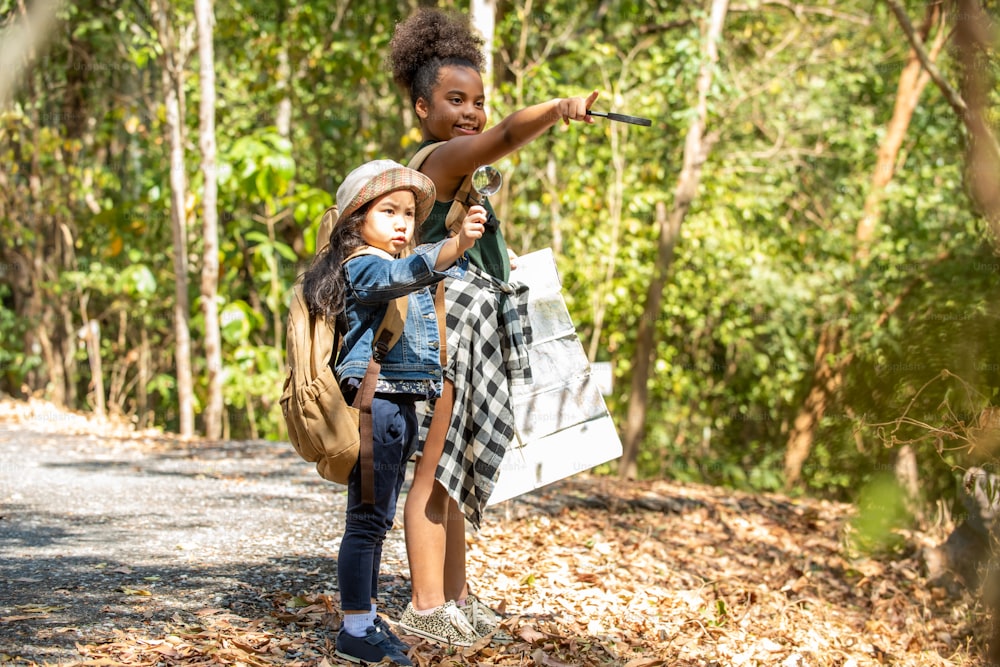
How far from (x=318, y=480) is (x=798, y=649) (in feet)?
10.3

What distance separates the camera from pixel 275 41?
10297mm

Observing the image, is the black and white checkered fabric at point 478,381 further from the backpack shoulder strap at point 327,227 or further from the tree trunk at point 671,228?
the tree trunk at point 671,228

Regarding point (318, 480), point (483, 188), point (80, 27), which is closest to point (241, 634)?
point (483, 188)

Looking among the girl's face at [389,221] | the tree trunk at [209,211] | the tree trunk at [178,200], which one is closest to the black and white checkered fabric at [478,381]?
the girl's face at [389,221]

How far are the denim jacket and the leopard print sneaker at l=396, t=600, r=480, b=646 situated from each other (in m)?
0.75

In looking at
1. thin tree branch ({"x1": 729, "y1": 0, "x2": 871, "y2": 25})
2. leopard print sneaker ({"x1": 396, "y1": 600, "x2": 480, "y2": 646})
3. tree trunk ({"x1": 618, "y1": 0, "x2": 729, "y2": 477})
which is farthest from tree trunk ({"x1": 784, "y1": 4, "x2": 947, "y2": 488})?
leopard print sneaker ({"x1": 396, "y1": 600, "x2": 480, "y2": 646})

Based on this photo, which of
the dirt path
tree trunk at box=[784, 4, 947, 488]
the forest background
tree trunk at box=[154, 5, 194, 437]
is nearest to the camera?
the dirt path

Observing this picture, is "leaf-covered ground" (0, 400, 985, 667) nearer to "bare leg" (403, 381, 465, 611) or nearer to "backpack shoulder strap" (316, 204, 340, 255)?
"bare leg" (403, 381, 465, 611)

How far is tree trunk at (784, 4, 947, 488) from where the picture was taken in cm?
905

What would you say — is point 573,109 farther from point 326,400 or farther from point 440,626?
point 440,626

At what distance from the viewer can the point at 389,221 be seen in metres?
2.86

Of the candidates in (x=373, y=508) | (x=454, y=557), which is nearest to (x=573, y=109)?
(x=373, y=508)

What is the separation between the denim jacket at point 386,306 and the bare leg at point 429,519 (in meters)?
0.23

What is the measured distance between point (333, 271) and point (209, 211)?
593 centimetres
